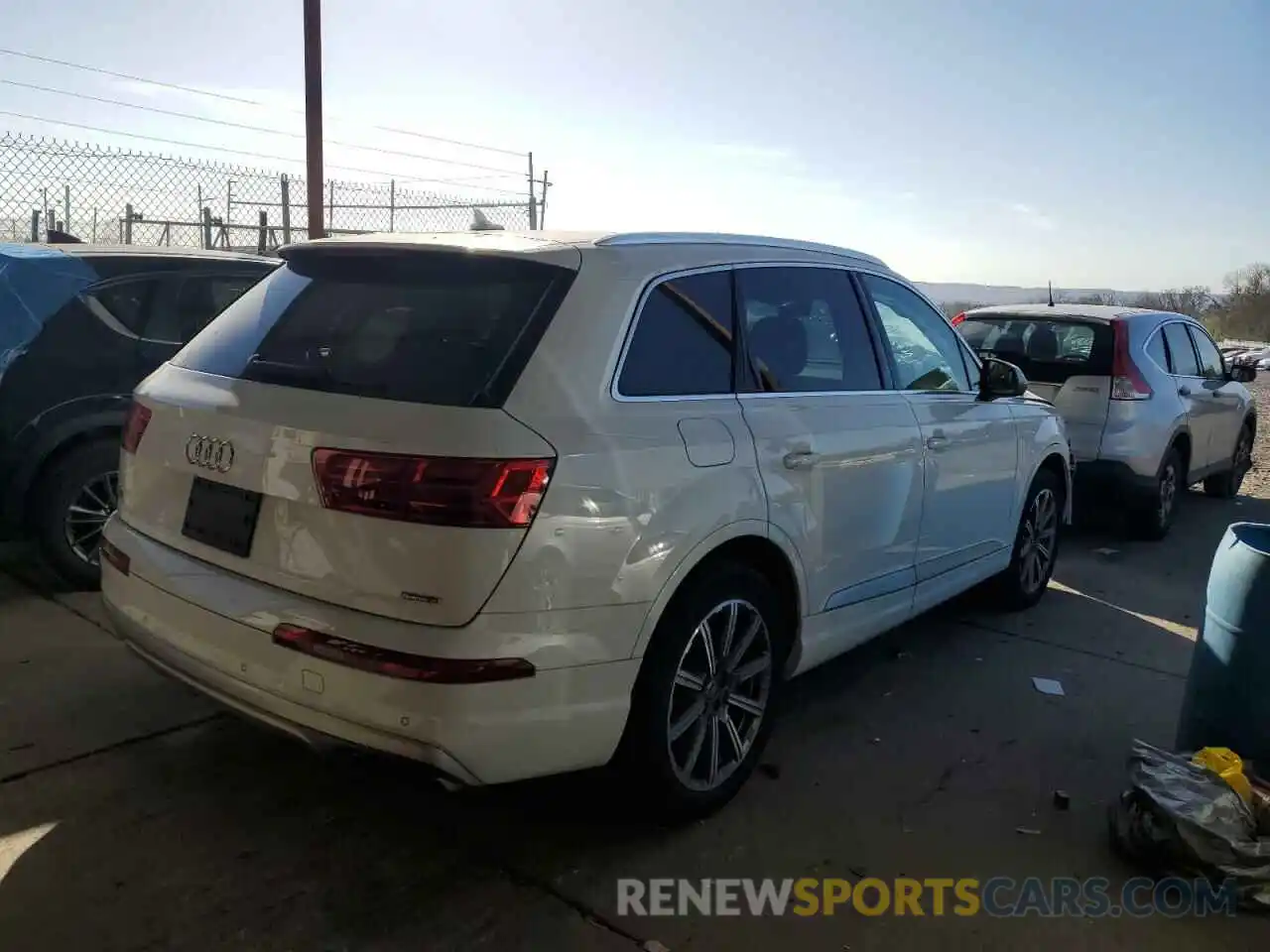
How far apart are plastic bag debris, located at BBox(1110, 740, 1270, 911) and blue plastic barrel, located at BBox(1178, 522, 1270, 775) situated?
254 millimetres

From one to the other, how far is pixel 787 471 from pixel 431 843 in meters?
1.61

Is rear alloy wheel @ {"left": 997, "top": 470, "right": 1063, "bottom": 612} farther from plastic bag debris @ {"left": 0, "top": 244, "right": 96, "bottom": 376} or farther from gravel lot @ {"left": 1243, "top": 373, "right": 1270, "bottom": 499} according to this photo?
gravel lot @ {"left": 1243, "top": 373, "right": 1270, "bottom": 499}

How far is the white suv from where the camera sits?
2.56m

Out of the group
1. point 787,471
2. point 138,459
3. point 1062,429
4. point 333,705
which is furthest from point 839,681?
point 138,459

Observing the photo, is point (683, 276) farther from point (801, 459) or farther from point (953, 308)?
point (953, 308)

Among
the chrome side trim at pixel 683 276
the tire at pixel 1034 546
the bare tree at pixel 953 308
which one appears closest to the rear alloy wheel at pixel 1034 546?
the tire at pixel 1034 546

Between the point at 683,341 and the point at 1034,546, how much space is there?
11.1 feet

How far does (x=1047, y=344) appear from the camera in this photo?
7770 mm

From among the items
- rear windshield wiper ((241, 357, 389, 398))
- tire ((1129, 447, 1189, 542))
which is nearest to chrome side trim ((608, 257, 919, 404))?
rear windshield wiper ((241, 357, 389, 398))

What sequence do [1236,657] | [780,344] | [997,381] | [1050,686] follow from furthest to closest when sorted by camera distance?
1. [997,381]
2. [1050,686]
3. [780,344]
4. [1236,657]

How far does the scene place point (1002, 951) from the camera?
9.24 feet

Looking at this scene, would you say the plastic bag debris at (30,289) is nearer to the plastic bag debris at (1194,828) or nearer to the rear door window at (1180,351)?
the plastic bag debris at (1194,828)

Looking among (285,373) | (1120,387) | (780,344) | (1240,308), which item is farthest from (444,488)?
(1240,308)

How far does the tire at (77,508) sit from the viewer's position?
5043mm
